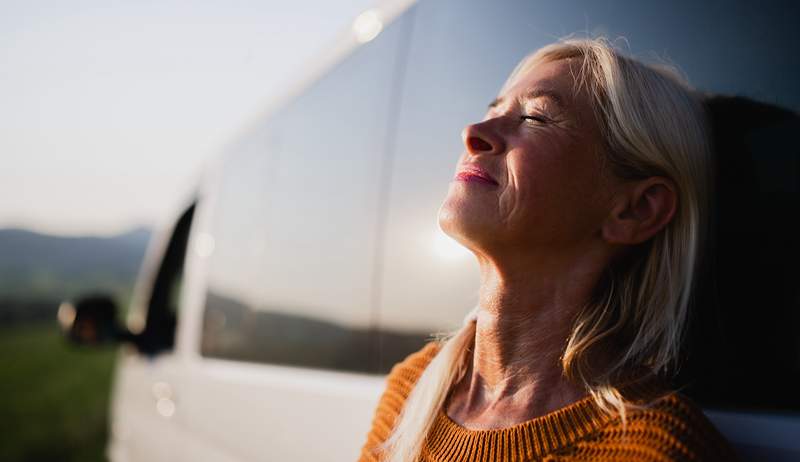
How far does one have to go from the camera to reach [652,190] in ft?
4.65

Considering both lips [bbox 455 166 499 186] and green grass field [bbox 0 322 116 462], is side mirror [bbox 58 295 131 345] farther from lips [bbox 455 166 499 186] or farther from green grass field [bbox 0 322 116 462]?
lips [bbox 455 166 499 186]

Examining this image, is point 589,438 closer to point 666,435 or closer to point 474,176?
point 666,435

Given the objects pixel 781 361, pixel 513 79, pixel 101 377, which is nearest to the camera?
pixel 781 361

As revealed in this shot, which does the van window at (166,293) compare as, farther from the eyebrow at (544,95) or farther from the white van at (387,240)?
the eyebrow at (544,95)

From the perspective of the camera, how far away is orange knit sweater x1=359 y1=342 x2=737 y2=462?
106 centimetres

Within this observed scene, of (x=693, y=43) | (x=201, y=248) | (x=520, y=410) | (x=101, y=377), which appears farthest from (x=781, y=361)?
(x=101, y=377)

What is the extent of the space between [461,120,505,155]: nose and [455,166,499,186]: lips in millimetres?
38

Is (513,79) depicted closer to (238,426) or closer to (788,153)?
(788,153)

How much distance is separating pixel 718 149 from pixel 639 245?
0.25 meters

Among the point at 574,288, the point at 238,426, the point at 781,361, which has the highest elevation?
the point at 574,288

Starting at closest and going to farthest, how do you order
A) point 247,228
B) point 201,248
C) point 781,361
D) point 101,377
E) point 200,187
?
point 781,361
point 247,228
point 201,248
point 200,187
point 101,377

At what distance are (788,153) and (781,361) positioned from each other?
13.3 inches

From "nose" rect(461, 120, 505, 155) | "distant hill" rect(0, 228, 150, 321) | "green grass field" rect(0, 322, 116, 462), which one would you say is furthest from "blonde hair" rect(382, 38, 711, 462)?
"distant hill" rect(0, 228, 150, 321)

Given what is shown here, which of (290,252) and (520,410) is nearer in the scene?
(520,410)
